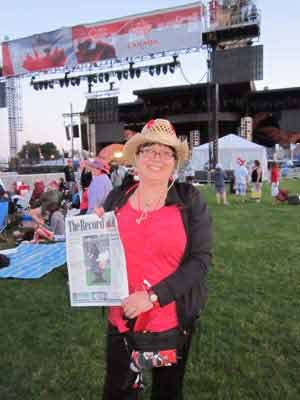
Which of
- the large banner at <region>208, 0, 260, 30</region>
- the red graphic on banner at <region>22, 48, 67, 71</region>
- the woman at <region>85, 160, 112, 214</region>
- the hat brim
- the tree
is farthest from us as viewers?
the tree

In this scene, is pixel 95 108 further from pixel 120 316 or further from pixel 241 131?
pixel 120 316

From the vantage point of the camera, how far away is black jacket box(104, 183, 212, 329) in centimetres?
147

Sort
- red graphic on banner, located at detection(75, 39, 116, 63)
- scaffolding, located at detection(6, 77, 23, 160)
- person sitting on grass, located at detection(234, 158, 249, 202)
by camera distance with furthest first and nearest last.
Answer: scaffolding, located at detection(6, 77, 23, 160) → red graphic on banner, located at detection(75, 39, 116, 63) → person sitting on grass, located at detection(234, 158, 249, 202)

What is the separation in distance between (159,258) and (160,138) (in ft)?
1.70

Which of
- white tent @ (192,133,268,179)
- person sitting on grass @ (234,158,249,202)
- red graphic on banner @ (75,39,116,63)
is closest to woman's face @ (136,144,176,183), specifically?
person sitting on grass @ (234,158,249,202)

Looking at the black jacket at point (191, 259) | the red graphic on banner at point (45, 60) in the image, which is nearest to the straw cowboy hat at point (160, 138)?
the black jacket at point (191, 259)

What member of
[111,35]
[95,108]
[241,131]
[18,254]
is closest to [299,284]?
[18,254]

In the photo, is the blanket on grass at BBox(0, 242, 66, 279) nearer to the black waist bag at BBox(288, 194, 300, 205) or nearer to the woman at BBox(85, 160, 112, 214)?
the woman at BBox(85, 160, 112, 214)

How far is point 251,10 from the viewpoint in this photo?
19.0m

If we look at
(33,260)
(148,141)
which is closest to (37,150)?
(33,260)

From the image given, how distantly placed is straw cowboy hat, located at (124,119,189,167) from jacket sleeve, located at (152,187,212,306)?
22cm

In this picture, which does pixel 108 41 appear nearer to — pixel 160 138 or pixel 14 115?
pixel 160 138

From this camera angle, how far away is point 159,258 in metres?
1.51

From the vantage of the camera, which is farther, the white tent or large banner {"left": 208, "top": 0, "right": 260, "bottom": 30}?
the white tent
